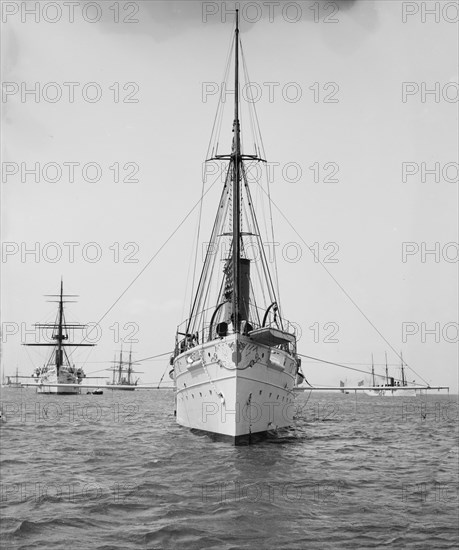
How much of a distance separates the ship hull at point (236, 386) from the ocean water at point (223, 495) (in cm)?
84

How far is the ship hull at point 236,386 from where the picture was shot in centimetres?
2012

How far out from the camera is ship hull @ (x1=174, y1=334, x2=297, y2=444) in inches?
792

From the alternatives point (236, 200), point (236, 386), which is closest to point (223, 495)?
point (236, 386)

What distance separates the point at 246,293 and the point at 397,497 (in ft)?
54.7

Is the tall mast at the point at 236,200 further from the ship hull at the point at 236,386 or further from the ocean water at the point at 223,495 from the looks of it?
the ocean water at the point at 223,495

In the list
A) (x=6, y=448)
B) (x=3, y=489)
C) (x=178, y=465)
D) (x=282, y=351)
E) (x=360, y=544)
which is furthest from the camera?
(x=282, y=351)

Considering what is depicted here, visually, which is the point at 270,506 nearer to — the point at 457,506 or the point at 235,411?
the point at 457,506

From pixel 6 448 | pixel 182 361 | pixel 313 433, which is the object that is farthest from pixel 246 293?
pixel 6 448

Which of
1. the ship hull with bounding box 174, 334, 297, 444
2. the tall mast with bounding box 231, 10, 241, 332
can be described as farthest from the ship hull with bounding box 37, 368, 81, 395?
the tall mast with bounding box 231, 10, 241, 332

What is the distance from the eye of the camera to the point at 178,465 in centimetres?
1677

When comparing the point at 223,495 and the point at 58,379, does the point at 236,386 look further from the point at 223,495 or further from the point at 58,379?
the point at 58,379

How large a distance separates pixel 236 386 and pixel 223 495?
7.29m

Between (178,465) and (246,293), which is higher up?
(246,293)

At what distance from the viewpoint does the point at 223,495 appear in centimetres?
1259
